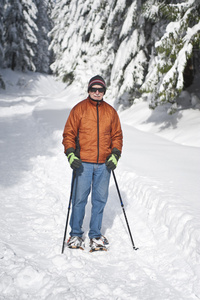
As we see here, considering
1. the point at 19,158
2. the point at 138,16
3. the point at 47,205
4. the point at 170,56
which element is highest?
the point at 138,16

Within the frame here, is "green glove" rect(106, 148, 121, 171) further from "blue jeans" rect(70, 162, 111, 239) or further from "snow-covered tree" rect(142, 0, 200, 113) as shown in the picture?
"snow-covered tree" rect(142, 0, 200, 113)

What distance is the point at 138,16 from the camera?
11.6m

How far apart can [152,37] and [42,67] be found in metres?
43.1

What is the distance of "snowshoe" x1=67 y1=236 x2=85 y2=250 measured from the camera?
11.6 feet

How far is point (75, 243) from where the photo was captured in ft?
11.7

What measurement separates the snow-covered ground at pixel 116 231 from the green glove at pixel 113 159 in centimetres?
116

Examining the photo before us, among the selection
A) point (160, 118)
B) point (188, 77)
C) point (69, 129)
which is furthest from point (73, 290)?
point (188, 77)

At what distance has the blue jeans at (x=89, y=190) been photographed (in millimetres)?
3516

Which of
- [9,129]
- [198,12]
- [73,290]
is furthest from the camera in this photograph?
[9,129]

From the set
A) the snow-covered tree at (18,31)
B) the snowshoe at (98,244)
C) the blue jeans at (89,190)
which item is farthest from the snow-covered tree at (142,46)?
Answer: the snow-covered tree at (18,31)

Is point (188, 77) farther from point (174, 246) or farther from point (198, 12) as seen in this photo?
point (174, 246)

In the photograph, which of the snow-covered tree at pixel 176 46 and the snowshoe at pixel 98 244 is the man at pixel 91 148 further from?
the snow-covered tree at pixel 176 46

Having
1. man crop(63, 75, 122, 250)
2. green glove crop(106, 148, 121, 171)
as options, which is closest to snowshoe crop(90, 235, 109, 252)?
man crop(63, 75, 122, 250)

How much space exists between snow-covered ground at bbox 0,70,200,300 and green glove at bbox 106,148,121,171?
1165mm
